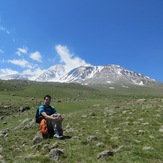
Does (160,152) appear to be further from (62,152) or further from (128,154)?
(62,152)

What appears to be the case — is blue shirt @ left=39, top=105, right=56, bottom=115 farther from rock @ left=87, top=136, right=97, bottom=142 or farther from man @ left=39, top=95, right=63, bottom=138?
rock @ left=87, top=136, right=97, bottom=142

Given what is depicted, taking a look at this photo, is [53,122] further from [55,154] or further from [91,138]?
[55,154]

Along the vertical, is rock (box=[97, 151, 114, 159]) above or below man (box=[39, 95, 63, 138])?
below

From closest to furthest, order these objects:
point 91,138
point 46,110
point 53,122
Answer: point 91,138, point 53,122, point 46,110

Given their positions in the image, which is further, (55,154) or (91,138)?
(91,138)

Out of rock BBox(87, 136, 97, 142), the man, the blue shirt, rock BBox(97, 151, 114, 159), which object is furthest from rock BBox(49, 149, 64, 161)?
the blue shirt

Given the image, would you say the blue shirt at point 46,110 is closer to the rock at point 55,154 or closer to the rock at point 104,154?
the rock at point 55,154

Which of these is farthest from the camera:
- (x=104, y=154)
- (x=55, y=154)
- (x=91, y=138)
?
(x=91, y=138)

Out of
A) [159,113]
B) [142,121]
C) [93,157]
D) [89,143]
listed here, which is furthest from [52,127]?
[159,113]

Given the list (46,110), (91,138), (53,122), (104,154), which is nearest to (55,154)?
(104,154)

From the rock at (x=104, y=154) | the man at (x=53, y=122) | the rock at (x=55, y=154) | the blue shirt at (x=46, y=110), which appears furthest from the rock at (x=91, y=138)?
the blue shirt at (x=46, y=110)

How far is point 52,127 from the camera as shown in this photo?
18703mm

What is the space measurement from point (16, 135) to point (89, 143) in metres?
7.90

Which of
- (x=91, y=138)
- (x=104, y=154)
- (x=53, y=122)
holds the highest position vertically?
(x=53, y=122)
